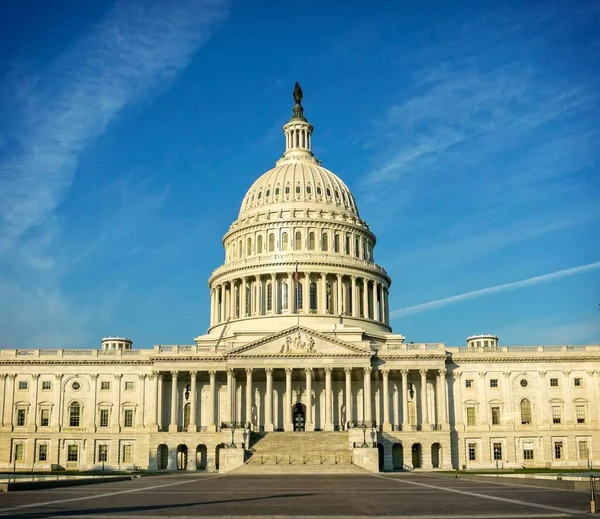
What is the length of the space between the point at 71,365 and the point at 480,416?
53443mm

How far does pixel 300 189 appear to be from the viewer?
129625mm

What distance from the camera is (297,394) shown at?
107m

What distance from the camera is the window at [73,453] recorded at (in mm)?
105188

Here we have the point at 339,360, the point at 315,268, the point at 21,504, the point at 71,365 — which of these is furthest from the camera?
the point at 315,268

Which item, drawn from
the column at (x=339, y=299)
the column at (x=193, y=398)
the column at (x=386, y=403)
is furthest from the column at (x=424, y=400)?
the column at (x=193, y=398)

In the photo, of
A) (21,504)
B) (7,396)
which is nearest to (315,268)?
(7,396)

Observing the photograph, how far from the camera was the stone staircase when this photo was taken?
7925 cm

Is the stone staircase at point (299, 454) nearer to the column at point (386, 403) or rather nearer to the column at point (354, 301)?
the column at point (386, 403)

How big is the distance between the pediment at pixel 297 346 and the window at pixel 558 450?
2687 centimetres

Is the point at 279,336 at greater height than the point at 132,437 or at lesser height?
greater

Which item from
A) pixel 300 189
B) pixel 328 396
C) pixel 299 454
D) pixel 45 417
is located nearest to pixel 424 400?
pixel 328 396

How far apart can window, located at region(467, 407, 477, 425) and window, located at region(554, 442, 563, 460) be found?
10372 millimetres

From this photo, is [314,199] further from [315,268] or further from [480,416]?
[480,416]

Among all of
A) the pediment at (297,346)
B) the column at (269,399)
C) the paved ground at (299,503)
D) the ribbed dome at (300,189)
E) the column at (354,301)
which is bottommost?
the paved ground at (299,503)
